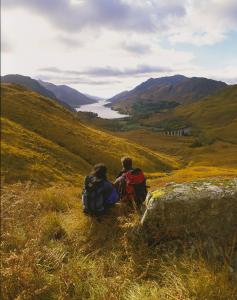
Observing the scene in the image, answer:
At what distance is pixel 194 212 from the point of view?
325 inches

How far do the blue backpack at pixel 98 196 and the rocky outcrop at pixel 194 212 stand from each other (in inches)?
91.8

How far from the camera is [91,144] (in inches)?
2908

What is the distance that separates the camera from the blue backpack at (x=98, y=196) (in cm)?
1086

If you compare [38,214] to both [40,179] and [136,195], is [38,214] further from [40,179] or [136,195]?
[40,179]

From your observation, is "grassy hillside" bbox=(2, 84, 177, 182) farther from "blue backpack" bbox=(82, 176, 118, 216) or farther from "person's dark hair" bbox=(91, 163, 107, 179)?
"blue backpack" bbox=(82, 176, 118, 216)

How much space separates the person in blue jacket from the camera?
1086 centimetres

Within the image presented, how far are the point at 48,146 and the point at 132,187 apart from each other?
163ft

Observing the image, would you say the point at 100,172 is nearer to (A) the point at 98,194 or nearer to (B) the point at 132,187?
(A) the point at 98,194

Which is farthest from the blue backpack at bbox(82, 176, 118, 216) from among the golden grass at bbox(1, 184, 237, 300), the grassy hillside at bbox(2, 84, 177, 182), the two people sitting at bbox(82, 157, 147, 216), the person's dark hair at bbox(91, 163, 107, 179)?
the grassy hillside at bbox(2, 84, 177, 182)

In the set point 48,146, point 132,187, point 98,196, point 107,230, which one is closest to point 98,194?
point 98,196

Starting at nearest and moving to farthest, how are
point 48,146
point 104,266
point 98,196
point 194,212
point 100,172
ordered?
point 194,212 < point 104,266 < point 98,196 < point 100,172 < point 48,146

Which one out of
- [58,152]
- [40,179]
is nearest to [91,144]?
[58,152]

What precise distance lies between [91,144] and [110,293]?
66954 mm

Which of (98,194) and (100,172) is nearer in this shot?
(98,194)
